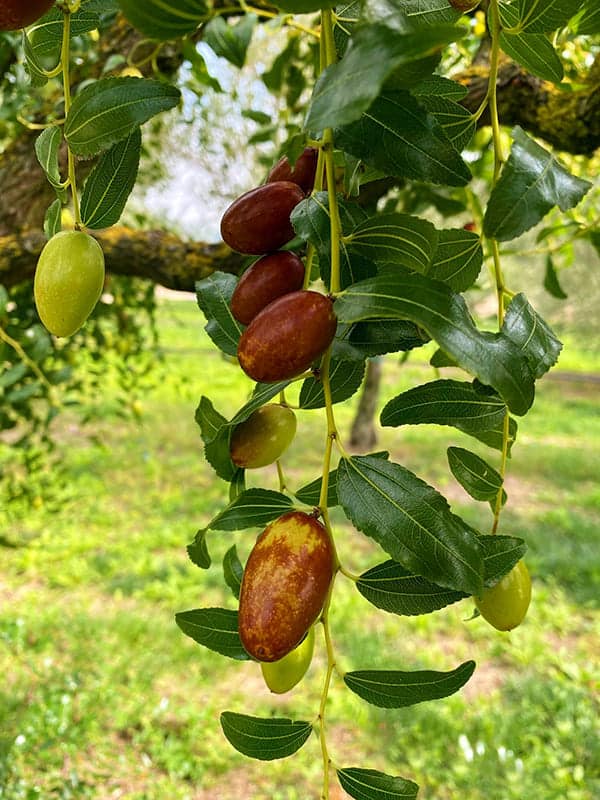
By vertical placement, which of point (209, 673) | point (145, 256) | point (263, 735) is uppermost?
point (263, 735)

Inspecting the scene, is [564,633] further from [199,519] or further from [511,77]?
[511,77]

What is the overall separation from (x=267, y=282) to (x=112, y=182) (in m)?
0.09

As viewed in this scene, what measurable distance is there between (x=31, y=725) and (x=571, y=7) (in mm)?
2134

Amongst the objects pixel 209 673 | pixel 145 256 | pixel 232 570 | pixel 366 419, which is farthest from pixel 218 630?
pixel 366 419

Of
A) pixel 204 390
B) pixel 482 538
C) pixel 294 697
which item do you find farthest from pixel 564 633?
pixel 204 390

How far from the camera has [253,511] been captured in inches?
15.2

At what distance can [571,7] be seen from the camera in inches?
15.3

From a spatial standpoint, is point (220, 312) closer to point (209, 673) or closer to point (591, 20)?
point (591, 20)

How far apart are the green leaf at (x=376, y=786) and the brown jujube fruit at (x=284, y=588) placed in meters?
0.13

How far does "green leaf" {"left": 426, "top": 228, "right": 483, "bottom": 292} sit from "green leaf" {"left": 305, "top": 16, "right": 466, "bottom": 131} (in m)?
0.21

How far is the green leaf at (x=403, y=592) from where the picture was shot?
347 millimetres

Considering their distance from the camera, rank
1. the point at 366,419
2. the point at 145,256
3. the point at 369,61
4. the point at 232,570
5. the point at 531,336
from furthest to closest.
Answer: the point at 366,419
the point at 145,256
the point at 232,570
the point at 531,336
the point at 369,61

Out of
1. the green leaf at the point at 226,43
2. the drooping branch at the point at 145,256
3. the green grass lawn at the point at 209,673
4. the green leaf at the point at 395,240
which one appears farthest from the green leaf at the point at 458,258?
the green grass lawn at the point at 209,673

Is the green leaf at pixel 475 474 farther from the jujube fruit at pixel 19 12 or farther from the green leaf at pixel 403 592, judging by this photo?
the jujube fruit at pixel 19 12
